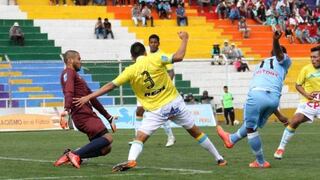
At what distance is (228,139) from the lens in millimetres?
15320

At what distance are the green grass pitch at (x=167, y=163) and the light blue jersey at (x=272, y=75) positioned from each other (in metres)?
1.34

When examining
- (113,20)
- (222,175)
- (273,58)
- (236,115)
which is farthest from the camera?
(113,20)

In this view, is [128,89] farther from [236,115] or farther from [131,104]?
[236,115]

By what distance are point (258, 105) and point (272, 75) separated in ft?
1.90

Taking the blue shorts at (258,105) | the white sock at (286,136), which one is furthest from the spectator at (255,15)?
the blue shorts at (258,105)

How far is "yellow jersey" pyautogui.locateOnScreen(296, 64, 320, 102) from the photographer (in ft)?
57.2

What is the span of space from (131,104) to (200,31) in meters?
13.4

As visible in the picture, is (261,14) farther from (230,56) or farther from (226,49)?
(230,56)

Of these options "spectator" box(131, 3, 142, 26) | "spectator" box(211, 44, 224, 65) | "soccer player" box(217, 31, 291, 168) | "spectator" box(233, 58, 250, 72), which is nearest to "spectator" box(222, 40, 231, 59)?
"spectator" box(211, 44, 224, 65)

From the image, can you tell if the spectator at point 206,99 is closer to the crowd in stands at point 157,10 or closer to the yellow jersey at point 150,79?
the crowd in stands at point 157,10

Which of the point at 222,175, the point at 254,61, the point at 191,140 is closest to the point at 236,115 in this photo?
the point at 254,61

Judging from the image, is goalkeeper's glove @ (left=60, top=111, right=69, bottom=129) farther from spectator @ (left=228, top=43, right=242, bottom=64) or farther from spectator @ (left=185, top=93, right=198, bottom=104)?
spectator @ (left=228, top=43, right=242, bottom=64)

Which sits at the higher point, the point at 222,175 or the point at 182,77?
the point at 222,175

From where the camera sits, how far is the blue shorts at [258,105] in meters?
14.3
